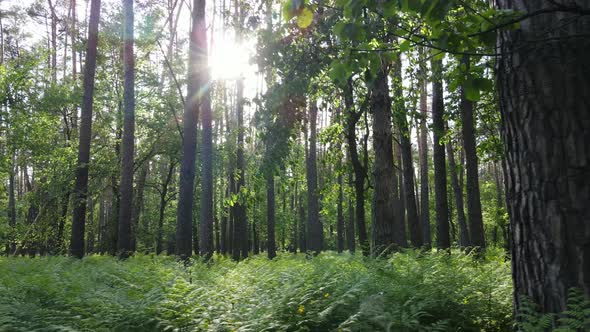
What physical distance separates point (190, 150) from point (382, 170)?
17.7 feet

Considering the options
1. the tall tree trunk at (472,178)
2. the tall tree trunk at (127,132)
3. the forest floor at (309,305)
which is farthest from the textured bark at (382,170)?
the tall tree trunk at (127,132)

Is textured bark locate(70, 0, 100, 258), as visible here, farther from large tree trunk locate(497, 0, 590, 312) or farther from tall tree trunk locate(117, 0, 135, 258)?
large tree trunk locate(497, 0, 590, 312)

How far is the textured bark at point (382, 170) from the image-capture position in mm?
8327

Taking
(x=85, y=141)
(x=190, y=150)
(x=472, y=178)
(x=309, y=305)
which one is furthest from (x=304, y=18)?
(x=85, y=141)

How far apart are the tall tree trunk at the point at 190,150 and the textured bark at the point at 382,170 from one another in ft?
16.4

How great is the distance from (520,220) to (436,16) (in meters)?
1.48

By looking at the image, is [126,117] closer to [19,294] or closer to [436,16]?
[19,294]

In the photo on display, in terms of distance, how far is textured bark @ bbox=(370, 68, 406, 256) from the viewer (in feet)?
27.3

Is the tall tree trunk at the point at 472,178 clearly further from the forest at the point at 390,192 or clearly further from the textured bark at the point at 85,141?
the textured bark at the point at 85,141

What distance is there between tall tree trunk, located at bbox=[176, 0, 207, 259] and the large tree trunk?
9096 millimetres

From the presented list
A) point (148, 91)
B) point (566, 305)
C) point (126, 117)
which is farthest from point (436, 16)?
point (148, 91)

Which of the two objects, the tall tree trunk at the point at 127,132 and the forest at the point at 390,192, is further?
the tall tree trunk at the point at 127,132

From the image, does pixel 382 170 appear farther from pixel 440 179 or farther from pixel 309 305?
pixel 309 305

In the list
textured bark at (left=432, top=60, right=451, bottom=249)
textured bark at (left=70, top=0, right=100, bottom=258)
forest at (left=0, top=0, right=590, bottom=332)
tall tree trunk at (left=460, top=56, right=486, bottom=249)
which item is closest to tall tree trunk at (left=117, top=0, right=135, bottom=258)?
forest at (left=0, top=0, right=590, bottom=332)
